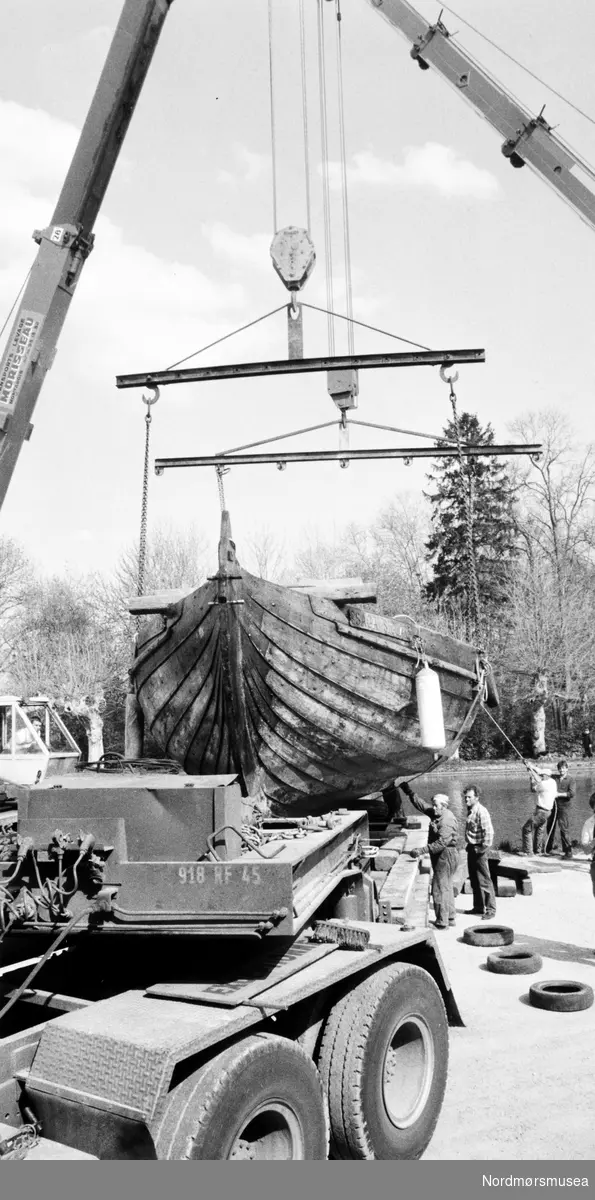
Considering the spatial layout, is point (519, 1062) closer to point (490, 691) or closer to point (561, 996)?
point (561, 996)

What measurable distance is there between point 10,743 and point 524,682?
62.8ft

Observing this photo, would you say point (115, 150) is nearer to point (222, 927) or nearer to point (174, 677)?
point (174, 677)

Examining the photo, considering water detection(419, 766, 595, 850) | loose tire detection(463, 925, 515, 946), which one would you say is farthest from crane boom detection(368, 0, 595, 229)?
water detection(419, 766, 595, 850)

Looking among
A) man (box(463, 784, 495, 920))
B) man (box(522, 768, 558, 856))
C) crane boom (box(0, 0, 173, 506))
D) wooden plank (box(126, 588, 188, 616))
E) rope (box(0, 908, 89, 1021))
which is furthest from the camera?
man (box(522, 768, 558, 856))

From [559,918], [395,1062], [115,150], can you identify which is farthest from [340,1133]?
[115,150]

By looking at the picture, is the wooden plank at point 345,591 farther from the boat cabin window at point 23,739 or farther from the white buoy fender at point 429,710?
the boat cabin window at point 23,739

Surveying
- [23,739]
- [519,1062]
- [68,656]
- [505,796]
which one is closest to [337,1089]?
[519,1062]

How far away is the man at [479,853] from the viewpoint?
26.0 feet

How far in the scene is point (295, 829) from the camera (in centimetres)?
439

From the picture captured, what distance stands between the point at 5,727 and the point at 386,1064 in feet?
35.4

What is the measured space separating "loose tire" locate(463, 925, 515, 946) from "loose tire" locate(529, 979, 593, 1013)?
136 centimetres

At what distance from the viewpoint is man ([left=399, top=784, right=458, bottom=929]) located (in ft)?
24.9

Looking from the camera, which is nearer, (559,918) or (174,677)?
(174,677)

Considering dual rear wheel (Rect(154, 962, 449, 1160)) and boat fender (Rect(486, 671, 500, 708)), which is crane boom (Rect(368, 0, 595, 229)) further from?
dual rear wheel (Rect(154, 962, 449, 1160))
